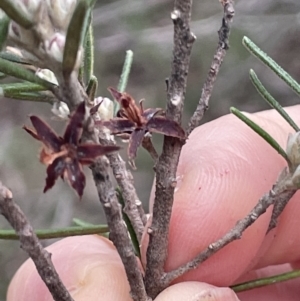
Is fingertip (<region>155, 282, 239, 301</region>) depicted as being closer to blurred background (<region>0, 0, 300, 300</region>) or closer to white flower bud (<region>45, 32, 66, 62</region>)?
white flower bud (<region>45, 32, 66, 62</region>)

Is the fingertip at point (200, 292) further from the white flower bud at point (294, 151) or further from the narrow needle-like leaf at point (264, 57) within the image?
the narrow needle-like leaf at point (264, 57)

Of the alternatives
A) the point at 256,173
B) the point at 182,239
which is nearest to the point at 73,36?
the point at 182,239

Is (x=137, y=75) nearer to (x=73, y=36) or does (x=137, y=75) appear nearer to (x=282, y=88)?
(x=282, y=88)

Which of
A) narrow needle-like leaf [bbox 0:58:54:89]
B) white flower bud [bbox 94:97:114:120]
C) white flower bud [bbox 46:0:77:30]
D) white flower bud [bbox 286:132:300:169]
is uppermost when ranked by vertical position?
white flower bud [bbox 46:0:77:30]

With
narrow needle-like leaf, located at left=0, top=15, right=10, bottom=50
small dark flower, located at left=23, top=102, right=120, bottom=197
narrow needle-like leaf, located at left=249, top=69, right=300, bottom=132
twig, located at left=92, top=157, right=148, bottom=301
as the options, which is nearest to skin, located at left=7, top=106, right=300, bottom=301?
twig, located at left=92, top=157, right=148, bottom=301

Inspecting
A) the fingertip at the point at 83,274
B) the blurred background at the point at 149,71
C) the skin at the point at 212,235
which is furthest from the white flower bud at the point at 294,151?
the blurred background at the point at 149,71

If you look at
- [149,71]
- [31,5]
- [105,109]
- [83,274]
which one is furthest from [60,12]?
[149,71]

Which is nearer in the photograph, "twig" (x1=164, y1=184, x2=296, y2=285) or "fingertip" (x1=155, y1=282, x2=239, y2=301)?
"twig" (x1=164, y1=184, x2=296, y2=285)

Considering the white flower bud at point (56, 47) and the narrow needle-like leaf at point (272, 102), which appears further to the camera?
the narrow needle-like leaf at point (272, 102)
